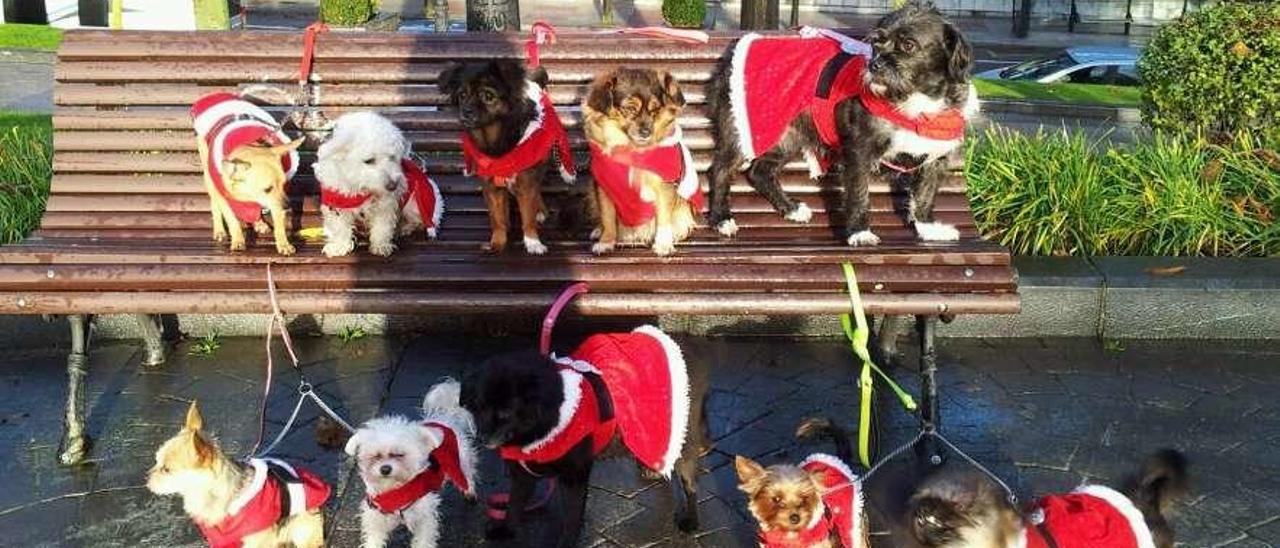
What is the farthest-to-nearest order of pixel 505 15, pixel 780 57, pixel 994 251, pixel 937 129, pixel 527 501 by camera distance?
pixel 505 15, pixel 780 57, pixel 937 129, pixel 994 251, pixel 527 501

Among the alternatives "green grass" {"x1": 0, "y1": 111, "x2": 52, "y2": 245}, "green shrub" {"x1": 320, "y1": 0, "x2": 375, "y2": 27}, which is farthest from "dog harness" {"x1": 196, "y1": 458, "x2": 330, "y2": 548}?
"green shrub" {"x1": 320, "y1": 0, "x2": 375, "y2": 27}

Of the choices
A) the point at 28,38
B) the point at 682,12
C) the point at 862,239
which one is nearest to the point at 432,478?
the point at 862,239

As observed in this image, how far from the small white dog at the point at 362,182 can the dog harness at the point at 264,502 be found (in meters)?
1.12

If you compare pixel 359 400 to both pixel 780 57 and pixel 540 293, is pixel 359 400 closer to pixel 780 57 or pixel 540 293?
pixel 540 293

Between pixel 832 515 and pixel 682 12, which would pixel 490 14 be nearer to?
pixel 832 515

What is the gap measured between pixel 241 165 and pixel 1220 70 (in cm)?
611

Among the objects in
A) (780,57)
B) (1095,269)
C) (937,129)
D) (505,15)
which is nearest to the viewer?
(937,129)

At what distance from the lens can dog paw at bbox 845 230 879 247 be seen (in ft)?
15.1

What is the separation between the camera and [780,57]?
5012mm

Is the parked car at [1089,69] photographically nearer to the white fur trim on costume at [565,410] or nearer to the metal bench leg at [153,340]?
the metal bench leg at [153,340]

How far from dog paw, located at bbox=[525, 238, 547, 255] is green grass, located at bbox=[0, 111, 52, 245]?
326 cm

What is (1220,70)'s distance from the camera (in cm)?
705

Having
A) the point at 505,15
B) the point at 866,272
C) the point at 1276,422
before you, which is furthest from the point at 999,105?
the point at 866,272

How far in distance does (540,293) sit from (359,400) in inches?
53.9
